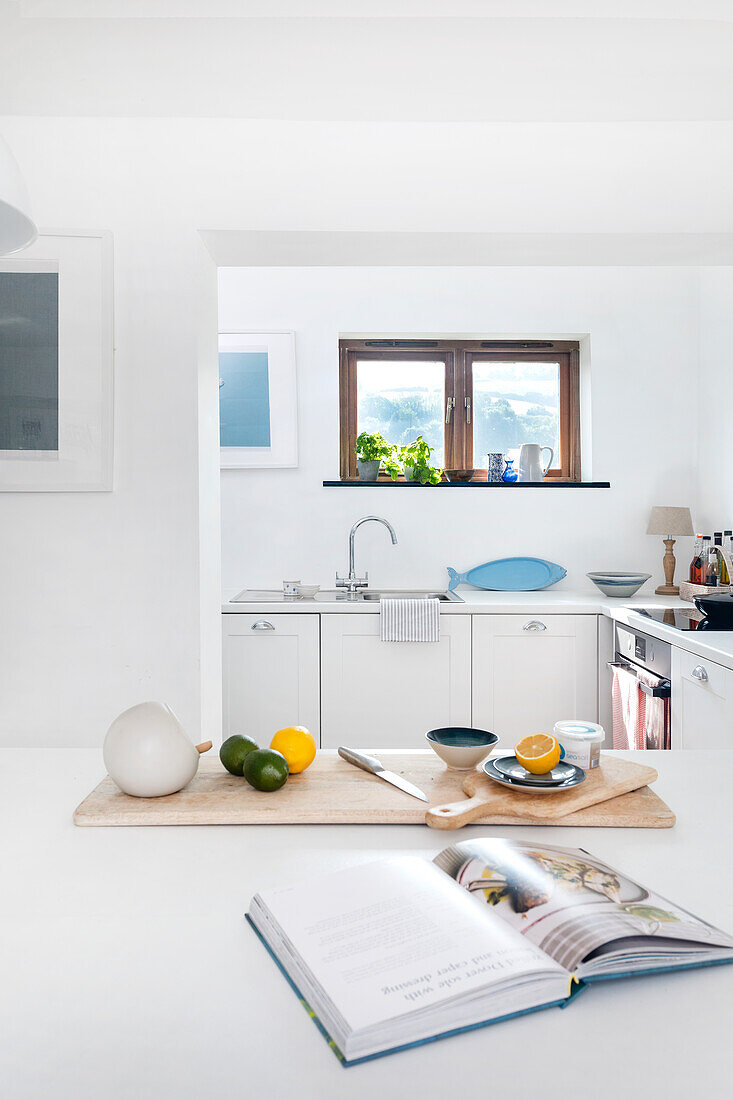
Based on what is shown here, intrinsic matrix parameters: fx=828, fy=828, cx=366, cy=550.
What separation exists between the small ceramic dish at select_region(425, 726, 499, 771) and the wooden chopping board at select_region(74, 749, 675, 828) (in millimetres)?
40

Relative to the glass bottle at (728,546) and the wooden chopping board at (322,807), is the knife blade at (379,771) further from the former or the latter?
the glass bottle at (728,546)

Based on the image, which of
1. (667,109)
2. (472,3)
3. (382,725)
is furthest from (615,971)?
(382,725)

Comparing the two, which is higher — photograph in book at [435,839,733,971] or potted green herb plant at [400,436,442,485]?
potted green herb plant at [400,436,442,485]

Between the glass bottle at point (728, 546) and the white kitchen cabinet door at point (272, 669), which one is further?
the white kitchen cabinet door at point (272, 669)

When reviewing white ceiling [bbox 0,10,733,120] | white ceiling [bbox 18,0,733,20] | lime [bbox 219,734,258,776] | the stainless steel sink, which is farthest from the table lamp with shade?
lime [bbox 219,734,258,776]

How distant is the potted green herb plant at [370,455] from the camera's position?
415cm

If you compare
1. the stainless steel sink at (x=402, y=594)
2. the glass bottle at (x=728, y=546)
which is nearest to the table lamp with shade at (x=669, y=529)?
the glass bottle at (x=728, y=546)

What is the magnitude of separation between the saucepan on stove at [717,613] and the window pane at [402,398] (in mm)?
1776

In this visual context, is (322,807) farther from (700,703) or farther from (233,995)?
(700,703)

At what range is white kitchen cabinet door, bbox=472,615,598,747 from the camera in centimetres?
353

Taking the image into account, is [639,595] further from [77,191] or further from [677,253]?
[77,191]

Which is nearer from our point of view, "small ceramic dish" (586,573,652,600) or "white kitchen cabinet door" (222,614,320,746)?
"white kitchen cabinet door" (222,614,320,746)

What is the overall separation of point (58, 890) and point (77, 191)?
207 centimetres

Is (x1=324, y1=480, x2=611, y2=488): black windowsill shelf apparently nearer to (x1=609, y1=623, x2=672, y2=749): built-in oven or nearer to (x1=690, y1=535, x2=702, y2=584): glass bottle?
(x1=690, y1=535, x2=702, y2=584): glass bottle
